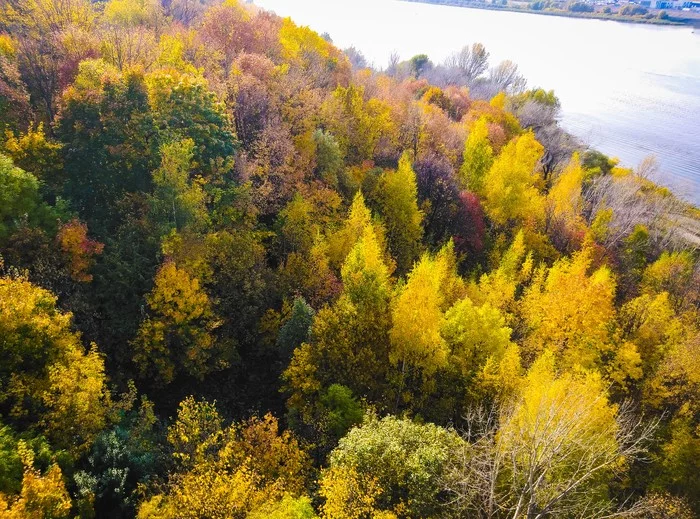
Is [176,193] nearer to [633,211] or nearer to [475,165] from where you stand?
[475,165]

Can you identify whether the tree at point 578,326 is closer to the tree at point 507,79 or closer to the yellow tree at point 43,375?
the yellow tree at point 43,375

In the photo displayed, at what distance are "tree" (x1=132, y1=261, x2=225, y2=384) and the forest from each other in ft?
0.63

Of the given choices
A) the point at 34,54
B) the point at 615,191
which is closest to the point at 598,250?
the point at 615,191

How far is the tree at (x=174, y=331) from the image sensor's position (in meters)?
29.4

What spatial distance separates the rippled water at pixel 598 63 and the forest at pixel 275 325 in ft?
151

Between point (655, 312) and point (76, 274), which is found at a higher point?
point (76, 274)

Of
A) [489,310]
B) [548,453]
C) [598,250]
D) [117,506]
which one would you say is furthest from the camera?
[598,250]

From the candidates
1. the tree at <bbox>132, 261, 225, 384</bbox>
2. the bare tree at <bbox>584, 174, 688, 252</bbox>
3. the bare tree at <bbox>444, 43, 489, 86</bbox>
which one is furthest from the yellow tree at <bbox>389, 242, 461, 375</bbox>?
the bare tree at <bbox>444, 43, 489, 86</bbox>

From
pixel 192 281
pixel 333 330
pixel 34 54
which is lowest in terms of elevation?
pixel 333 330

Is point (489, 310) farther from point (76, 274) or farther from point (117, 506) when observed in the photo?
point (76, 274)

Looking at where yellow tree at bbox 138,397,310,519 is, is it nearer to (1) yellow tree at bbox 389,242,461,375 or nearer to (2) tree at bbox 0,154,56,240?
(1) yellow tree at bbox 389,242,461,375

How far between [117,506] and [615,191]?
206 ft

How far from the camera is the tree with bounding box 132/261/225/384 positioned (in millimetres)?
29391

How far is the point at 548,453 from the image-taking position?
59.3ft
